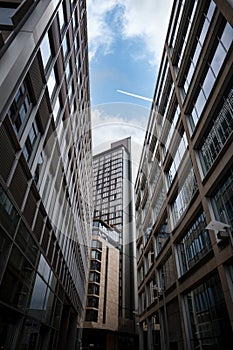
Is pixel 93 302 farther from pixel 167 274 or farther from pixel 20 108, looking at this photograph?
pixel 20 108

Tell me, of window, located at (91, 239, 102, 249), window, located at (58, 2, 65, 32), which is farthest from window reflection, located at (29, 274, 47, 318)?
window, located at (91, 239, 102, 249)

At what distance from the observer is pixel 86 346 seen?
50.8 m

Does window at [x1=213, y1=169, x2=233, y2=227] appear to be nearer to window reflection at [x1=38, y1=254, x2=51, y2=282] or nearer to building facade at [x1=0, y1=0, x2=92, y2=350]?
building facade at [x1=0, y1=0, x2=92, y2=350]

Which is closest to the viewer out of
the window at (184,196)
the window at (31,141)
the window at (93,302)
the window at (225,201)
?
the window at (31,141)

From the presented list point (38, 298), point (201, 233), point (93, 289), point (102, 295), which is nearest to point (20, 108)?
point (38, 298)

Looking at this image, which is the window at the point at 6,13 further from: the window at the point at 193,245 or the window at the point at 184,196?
the window at the point at 193,245

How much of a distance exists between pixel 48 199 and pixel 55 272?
5503mm

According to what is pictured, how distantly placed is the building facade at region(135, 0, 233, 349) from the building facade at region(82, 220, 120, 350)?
97.0ft

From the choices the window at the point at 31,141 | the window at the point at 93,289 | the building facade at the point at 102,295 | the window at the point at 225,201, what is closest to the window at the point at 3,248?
the window at the point at 31,141

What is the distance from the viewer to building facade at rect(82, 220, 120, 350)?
49.4 metres

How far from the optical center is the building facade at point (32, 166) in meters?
8.06

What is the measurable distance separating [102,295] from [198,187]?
151 ft

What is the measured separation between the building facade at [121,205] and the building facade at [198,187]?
41818mm

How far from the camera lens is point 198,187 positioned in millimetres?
14383
